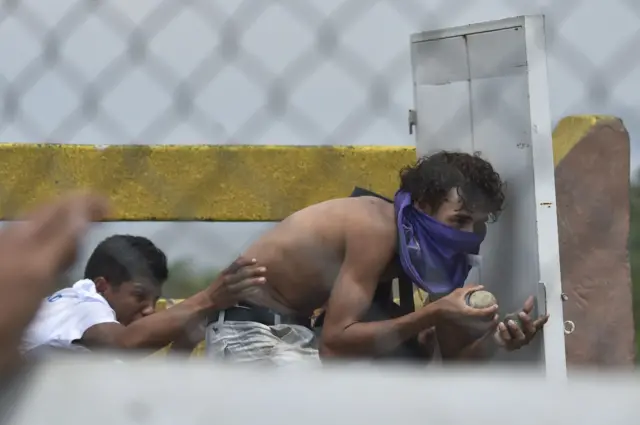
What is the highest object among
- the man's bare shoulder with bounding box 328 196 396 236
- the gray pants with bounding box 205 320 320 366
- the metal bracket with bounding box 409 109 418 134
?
the metal bracket with bounding box 409 109 418 134

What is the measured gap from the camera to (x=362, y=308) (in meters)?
1.51

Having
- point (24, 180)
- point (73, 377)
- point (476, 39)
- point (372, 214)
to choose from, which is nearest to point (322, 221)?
point (372, 214)

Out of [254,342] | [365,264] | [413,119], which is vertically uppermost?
[413,119]

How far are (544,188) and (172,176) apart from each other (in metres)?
0.58

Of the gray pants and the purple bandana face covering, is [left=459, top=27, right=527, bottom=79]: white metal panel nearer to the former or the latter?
the purple bandana face covering

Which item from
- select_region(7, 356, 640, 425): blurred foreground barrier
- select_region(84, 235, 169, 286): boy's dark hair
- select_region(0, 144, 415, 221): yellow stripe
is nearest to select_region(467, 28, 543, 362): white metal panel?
select_region(0, 144, 415, 221): yellow stripe

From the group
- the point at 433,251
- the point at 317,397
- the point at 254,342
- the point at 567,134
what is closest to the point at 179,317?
the point at 254,342

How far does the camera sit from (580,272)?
1.96 meters

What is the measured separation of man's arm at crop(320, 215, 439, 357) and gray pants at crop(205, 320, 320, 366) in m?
0.07

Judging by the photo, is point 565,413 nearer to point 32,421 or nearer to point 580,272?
point 32,421

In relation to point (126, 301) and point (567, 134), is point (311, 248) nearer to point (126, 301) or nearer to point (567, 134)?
point (126, 301)

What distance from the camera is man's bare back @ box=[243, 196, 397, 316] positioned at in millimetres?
1560

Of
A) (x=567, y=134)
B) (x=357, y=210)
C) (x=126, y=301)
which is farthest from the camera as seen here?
(x=567, y=134)

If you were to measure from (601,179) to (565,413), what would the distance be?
1.37m
